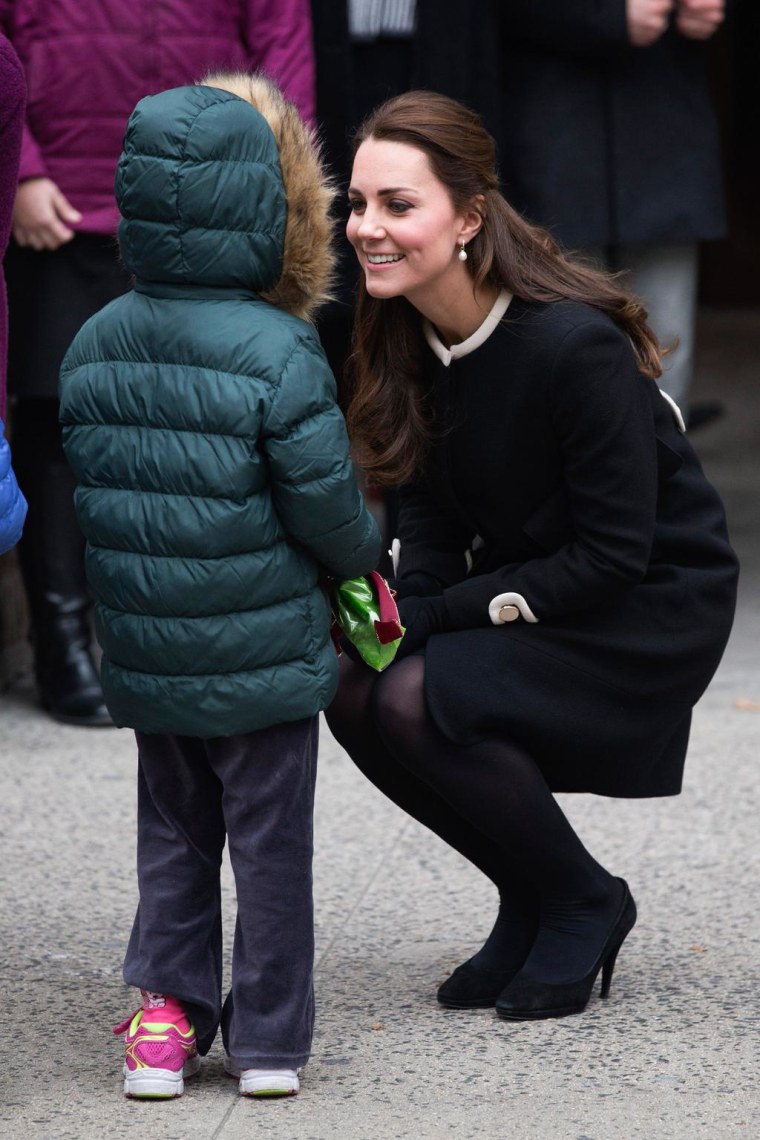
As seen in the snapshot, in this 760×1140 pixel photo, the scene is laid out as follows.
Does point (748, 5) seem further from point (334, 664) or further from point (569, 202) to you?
point (334, 664)

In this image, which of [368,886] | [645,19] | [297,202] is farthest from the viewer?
[645,19]

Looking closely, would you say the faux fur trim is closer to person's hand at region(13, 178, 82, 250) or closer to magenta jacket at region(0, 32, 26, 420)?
magenta jacket at region(0, 32, 26, 420)

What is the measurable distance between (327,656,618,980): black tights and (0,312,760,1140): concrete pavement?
0.46ft

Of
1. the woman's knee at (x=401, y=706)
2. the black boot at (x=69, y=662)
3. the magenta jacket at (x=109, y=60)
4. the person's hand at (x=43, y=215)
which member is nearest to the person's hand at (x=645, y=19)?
the magenta jacket at (x=109, y=60)

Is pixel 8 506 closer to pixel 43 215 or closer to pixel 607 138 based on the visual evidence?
pixel 43 215

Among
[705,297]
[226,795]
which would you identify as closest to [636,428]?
[226,795]

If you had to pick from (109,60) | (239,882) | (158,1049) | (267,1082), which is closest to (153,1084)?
(158,1049)

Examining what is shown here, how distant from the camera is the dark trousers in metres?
2.63

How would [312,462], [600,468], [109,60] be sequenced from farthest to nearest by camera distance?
[109,60]
[600,468]
[312,462]

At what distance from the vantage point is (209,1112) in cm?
262

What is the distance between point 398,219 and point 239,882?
39.8 inches

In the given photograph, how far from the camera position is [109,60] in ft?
13.8

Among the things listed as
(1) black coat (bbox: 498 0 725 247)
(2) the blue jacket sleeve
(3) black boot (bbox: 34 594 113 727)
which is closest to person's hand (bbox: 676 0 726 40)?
(1) black coat (bbox: 498 0 725 247)

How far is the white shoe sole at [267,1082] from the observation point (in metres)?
2.64
